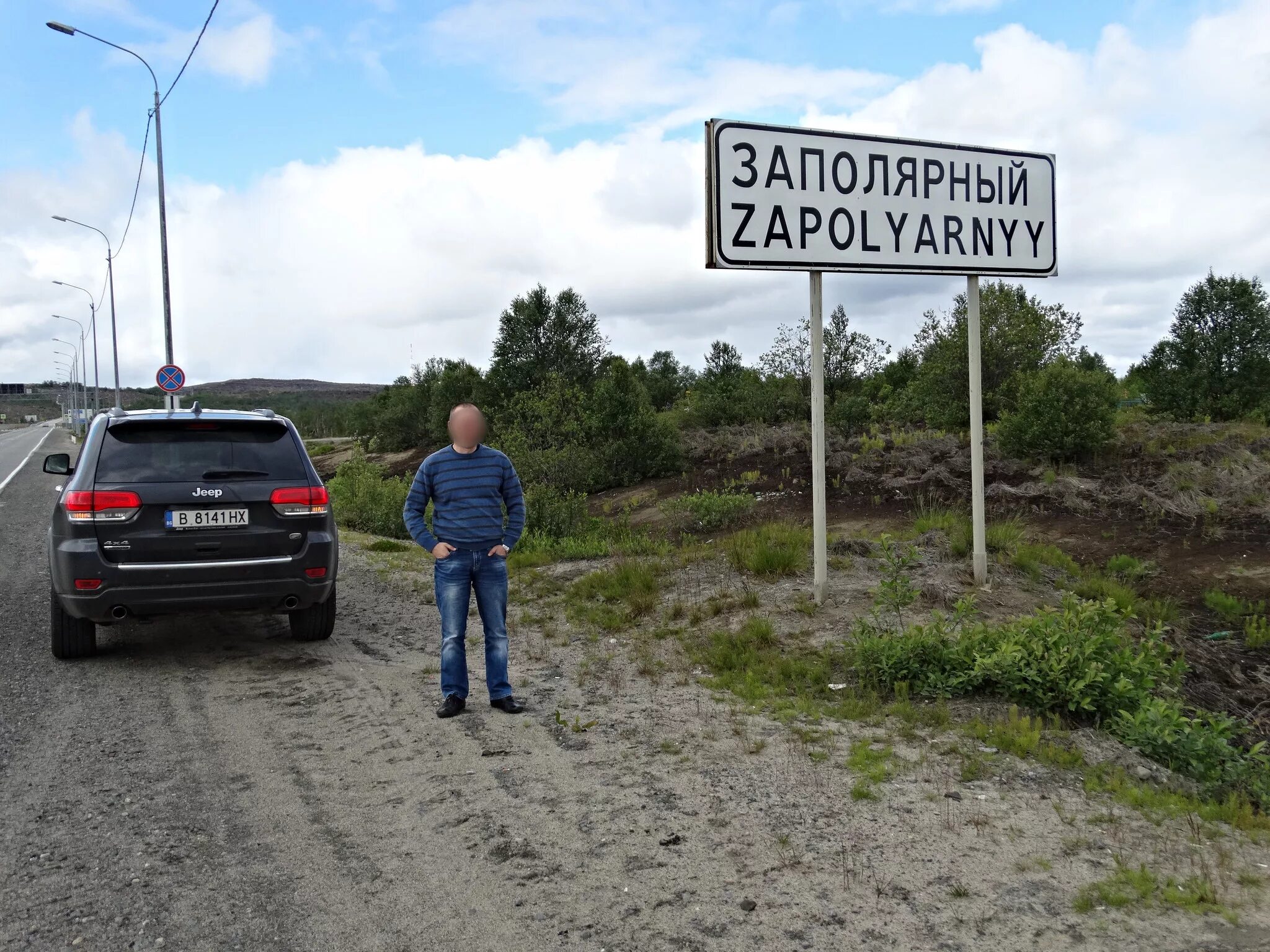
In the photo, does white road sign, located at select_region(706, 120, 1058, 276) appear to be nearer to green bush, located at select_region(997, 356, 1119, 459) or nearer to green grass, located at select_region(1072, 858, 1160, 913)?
green grass, located at select_region(1072, 858, 1160, 913)

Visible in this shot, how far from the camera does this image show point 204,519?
6.30 m

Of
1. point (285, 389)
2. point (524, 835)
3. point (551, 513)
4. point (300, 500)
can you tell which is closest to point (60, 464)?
point (300, 500)

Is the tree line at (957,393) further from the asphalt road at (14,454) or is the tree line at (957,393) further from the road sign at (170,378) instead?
the asphalt road at (14,454)

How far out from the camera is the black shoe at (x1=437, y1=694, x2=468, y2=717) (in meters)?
5.36

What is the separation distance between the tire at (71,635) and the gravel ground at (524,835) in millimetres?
783

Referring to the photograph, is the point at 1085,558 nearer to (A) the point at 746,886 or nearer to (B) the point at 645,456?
(A) the point at 746,886

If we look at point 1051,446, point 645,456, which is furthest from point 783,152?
point 645,456

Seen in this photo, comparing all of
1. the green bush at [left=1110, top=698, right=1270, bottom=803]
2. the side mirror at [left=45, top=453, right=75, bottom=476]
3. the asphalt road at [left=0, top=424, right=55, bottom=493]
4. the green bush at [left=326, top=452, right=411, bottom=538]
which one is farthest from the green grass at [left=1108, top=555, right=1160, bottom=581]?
the asphalt road at [left=0, top=424, right=55, bottom=493]

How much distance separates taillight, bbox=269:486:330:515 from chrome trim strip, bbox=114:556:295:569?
0.32m

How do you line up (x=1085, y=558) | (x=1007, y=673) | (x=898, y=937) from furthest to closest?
(x=1085, y=558) < (x=1007, y=673) < (x=898, y=937)

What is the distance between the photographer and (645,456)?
21031 mm

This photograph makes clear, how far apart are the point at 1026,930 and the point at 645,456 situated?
59.4 feet

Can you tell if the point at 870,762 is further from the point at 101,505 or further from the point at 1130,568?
the point at 1130,568

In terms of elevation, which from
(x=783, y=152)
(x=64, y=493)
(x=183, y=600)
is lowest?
(x=183, y=600)
